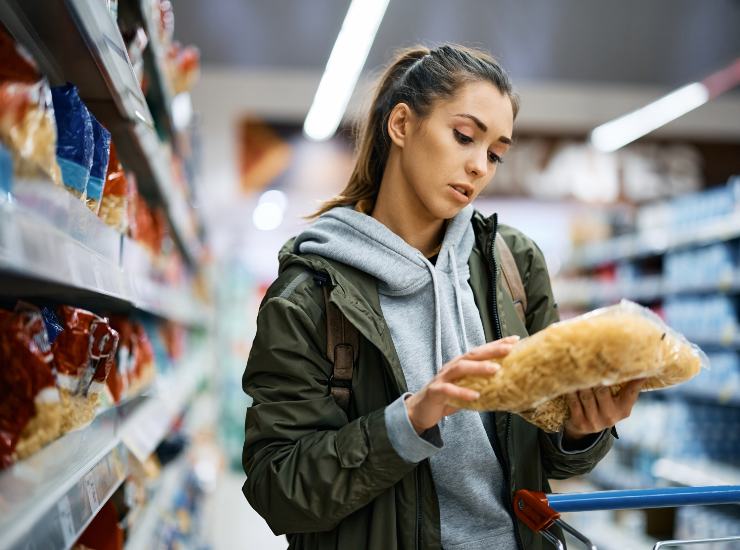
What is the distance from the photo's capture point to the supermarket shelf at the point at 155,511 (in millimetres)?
2166

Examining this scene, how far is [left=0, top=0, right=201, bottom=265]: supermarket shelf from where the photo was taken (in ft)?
4.66

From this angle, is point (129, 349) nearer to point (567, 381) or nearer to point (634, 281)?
point (567, 381)

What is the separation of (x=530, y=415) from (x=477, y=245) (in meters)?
0.49

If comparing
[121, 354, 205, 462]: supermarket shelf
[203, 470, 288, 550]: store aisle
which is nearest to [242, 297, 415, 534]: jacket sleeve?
[121, 354, 205, 462]: supermarket shelf

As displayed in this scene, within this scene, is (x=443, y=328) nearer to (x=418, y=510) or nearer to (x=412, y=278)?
(x=412, y=278)

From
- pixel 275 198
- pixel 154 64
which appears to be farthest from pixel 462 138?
pixel 275 198

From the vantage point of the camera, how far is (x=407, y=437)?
136cm

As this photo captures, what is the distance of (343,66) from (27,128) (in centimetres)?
658

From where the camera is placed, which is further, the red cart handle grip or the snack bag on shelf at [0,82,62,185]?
the red cart handle grip

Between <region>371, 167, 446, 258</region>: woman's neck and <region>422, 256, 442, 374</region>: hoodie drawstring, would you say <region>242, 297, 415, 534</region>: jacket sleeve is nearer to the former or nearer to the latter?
<region>422, 256, 442, 374</region>: hoodie drawstring

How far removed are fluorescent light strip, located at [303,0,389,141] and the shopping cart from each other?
16.1ft

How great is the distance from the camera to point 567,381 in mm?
1274

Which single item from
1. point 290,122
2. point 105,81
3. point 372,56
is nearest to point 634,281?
point 372,56

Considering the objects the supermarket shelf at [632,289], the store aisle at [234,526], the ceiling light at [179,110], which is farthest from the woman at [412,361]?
the store aisle at [234,526]
